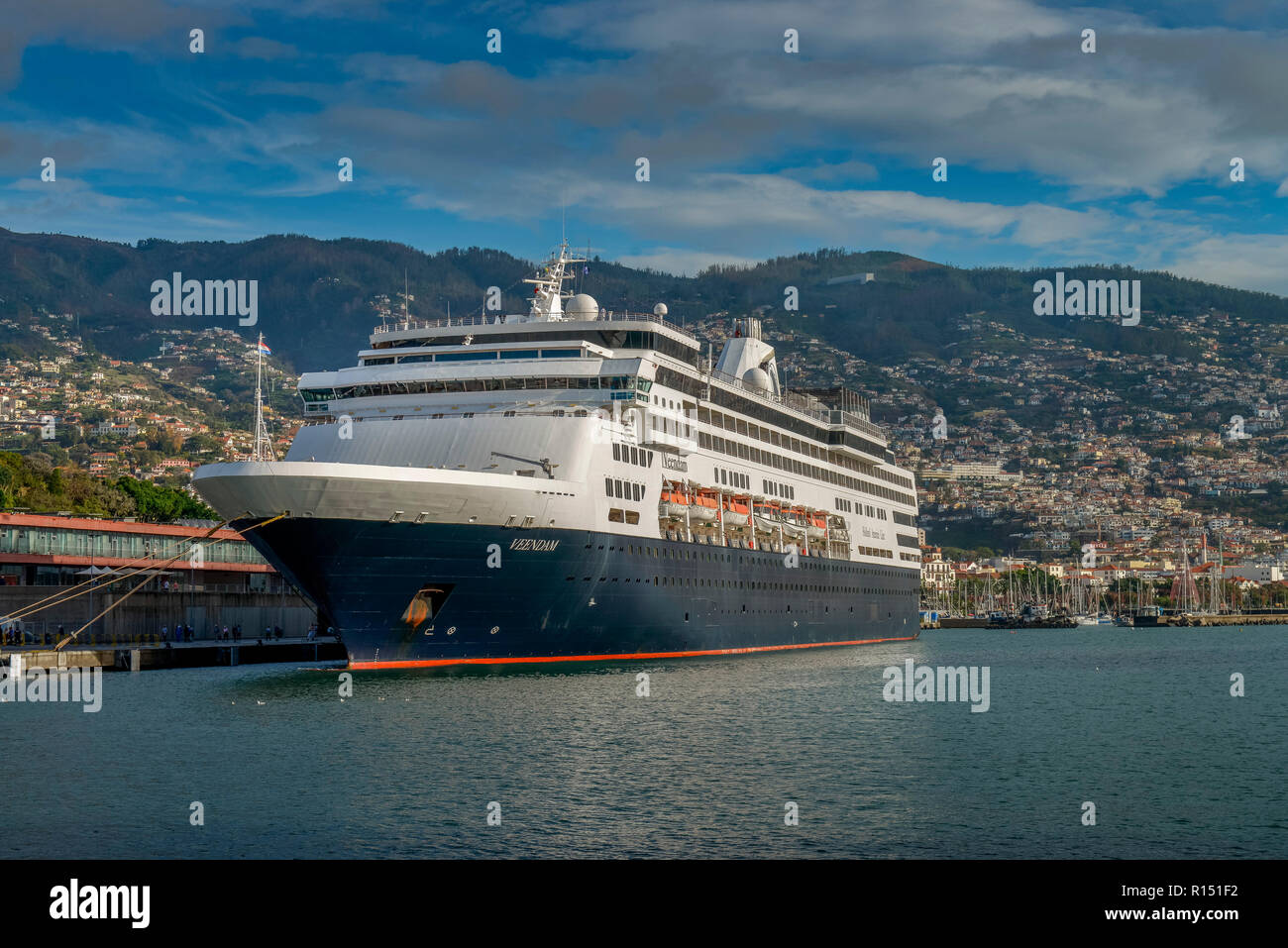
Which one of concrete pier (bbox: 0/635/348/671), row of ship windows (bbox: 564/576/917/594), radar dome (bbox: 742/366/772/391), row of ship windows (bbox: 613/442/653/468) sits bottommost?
concrete pier (bbox: 0/635/348/671)

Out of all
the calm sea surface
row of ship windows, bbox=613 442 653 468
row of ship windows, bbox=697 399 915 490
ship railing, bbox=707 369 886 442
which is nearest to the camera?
the calm sea surface

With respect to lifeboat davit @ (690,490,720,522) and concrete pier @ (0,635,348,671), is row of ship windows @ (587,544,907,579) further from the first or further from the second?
concrete pier @ (0,635,348,671)

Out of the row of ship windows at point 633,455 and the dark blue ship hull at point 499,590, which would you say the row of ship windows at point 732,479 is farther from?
the row of ship windows at point 633,455

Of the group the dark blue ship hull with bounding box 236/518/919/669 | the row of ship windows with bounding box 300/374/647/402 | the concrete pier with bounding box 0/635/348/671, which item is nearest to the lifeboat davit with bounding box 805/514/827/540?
the dark blue ship hull with bounding box 236/518/919/669

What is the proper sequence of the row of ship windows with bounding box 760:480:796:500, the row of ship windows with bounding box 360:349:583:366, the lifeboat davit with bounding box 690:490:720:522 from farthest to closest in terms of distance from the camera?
the row of ship windows with bounding box 760:480:796:500 → the lifeboat davit with bounding box 690:490:720:522 → the row of ship windows with bounding box 360:349:583:366

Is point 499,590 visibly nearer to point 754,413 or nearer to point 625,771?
point 625,771

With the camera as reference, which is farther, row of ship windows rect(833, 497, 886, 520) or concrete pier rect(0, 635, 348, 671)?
row of ship windows rect(833, 497, 886, 520)
